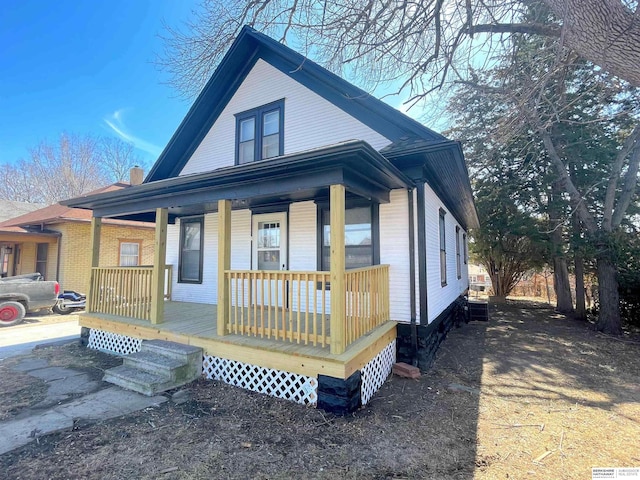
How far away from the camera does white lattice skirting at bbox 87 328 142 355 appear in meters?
5.73

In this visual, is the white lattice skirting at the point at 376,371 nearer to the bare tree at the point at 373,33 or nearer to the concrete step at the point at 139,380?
the concrete step at the point at 139,380

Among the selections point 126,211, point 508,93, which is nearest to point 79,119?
point 126,211

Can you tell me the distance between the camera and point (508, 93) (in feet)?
15.9

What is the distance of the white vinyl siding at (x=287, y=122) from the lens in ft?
21.0

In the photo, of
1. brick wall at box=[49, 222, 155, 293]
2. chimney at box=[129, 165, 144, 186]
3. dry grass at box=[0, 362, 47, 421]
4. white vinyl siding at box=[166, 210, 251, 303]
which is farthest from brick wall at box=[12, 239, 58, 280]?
dry grass at box=[0, 362, 47, 421]

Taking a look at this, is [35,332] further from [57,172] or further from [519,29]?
[57,172]

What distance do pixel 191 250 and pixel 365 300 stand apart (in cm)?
546

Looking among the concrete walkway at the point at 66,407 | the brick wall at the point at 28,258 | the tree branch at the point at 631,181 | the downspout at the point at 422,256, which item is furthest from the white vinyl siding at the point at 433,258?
the brick wall at the point at 28,258

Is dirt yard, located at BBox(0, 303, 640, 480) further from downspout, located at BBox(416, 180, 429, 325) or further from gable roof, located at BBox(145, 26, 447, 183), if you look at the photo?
gable roof, located at BBox(145, 26, 447, 183)

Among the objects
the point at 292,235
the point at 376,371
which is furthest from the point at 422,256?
the point at 292,235

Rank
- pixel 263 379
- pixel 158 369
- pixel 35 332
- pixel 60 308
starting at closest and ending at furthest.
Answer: pixel 263 379
pixel 158 369
pixel 35 332
pixel 60 308

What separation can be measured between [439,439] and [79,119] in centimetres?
2987

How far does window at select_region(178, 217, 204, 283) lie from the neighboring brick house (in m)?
6.27

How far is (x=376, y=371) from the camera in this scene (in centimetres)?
446
